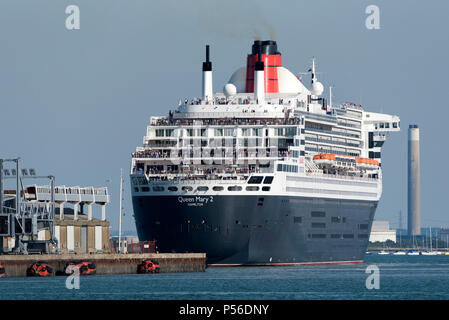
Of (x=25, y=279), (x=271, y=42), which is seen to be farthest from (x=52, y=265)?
(x=271, y=42)

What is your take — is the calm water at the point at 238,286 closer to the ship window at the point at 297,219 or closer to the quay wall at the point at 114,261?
the quay wall at the point at 114,261

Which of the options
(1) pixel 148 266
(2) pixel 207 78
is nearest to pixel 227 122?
(2) pixel 207 78

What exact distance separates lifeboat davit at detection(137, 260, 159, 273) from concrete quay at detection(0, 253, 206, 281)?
0.34m

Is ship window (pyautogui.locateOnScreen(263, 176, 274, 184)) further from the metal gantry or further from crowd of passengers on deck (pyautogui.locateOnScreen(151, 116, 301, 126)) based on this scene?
the metal gantry

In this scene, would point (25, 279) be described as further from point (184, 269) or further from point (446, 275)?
point (446, 275)

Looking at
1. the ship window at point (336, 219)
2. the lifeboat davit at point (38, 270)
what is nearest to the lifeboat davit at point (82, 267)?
the lifeboat davit at point (38, 270)

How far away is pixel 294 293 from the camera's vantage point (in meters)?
86.1

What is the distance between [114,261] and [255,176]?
15656mm

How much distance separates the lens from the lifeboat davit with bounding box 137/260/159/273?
10638 cm

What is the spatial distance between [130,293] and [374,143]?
64792 mm

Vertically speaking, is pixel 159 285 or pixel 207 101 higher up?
pixel 207 101

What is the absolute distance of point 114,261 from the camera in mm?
105125

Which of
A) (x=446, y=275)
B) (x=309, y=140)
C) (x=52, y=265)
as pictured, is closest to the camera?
(x=52, y=265)

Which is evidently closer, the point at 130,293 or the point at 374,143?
the point at 130,293
